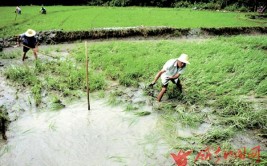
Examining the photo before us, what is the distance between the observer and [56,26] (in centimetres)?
1274

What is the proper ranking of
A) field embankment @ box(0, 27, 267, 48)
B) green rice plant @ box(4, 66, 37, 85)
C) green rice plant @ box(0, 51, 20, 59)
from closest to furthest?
green rice plant @ box(4, 66, 37, 85) → green rice plant @ box(0, 51, 20, 59) → field embankment @ box(0, 27, 267, 48)

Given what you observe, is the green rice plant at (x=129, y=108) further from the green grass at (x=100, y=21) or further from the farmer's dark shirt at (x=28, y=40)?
the green grass at (x=100, y=21)

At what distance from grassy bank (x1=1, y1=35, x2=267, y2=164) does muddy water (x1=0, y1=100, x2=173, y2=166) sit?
0.42m

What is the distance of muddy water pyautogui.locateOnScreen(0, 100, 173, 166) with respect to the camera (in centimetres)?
434

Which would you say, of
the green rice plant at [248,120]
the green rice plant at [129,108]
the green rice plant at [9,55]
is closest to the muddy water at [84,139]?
the green rice plant at [129,108]

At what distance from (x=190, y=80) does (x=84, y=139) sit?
3357 mm

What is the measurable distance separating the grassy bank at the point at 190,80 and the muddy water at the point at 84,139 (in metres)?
0.42

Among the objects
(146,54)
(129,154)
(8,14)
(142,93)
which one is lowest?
(129,154)

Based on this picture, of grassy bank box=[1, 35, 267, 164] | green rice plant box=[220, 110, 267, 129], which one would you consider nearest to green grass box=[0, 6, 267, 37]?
grassy bank box=[1, 35, 267, 164]

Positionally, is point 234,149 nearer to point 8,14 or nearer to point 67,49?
point 67,49

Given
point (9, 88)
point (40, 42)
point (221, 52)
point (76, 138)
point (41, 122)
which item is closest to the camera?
point (76, 138)

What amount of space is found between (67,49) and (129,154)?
6718mm

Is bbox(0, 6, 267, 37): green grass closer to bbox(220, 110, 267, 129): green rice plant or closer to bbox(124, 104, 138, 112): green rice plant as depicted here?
bbox(124, 104, 138, 112): green rice plant

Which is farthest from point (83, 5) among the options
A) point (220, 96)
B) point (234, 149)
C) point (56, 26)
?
point (234, 149)
